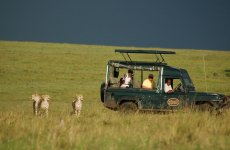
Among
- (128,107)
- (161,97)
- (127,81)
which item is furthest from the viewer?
(127,81)

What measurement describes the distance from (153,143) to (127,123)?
3.66m

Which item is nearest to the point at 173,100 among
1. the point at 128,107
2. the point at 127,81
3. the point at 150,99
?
the point at 150,99

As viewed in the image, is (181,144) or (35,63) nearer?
(181,144)

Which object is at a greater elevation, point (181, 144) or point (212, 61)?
point (212, 61)

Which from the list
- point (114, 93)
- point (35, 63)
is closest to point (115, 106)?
point (114, 93)

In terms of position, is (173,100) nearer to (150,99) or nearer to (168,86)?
(168,86)

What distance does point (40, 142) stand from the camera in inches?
432

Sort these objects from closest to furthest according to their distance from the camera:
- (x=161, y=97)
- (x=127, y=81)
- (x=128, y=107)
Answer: (x=161, y=97), (x=128, y=107), (x=127, y=81)

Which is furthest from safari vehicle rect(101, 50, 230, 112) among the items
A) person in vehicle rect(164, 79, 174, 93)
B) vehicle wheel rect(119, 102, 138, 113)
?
person in vehicle rect(164, 79, 174, 93)

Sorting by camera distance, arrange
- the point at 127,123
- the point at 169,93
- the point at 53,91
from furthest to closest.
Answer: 1. the point at 53,91
2. the point at 169,93
3. the point at 127,123

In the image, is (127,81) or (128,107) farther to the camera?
(127,81)

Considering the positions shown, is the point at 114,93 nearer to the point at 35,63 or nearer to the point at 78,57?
the point at 35,63

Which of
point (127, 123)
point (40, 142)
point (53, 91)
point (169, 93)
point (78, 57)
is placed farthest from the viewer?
point (78, 57)

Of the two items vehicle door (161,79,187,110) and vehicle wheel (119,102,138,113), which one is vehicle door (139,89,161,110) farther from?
vehicle wheel (119,102,138,113)
